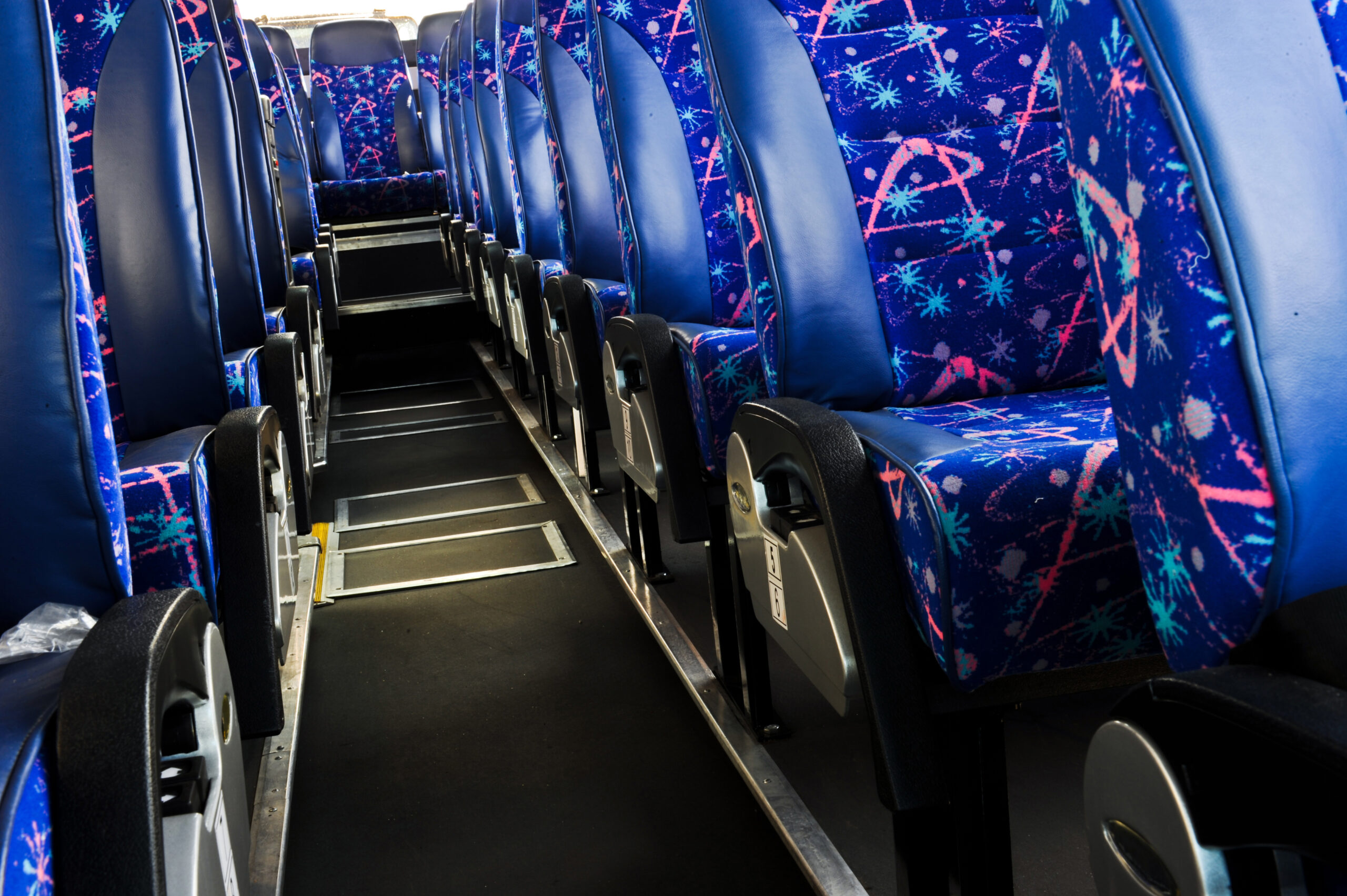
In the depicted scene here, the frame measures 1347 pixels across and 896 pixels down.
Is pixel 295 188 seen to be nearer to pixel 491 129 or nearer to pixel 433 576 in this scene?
pixel 491 129

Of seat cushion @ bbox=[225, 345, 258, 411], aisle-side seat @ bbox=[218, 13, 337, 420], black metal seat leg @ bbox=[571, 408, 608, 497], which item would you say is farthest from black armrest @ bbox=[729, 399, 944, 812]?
black metal seat leg @ bbox=[571, 408, 608, 497]

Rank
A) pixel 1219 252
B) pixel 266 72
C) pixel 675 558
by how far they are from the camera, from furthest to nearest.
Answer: pixel 266 72
pixel 675 558
pixel 1219 252

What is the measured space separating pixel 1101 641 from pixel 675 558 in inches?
60.8

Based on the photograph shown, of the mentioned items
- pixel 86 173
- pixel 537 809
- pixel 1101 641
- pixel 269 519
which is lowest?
pixel 537 809

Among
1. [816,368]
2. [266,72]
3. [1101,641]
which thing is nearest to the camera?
[1101,641]

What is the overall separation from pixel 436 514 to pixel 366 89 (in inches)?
197

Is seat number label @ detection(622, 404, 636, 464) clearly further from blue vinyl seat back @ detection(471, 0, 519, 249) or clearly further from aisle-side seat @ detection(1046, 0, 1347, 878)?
blue vinyl seat back @ detection(471, 0, 519, 249)

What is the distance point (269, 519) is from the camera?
122 cm

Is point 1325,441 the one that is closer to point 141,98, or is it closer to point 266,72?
point 141,98

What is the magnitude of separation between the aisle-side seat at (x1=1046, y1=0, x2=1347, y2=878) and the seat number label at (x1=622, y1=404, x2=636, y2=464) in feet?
4.33

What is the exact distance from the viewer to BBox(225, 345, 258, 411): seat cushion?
1.45 m

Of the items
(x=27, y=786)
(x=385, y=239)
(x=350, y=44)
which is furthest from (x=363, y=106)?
(x=27, y=786)

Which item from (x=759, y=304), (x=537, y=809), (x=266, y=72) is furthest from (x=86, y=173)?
(x=266, y=72)

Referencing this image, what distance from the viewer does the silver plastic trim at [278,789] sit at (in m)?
1.28
